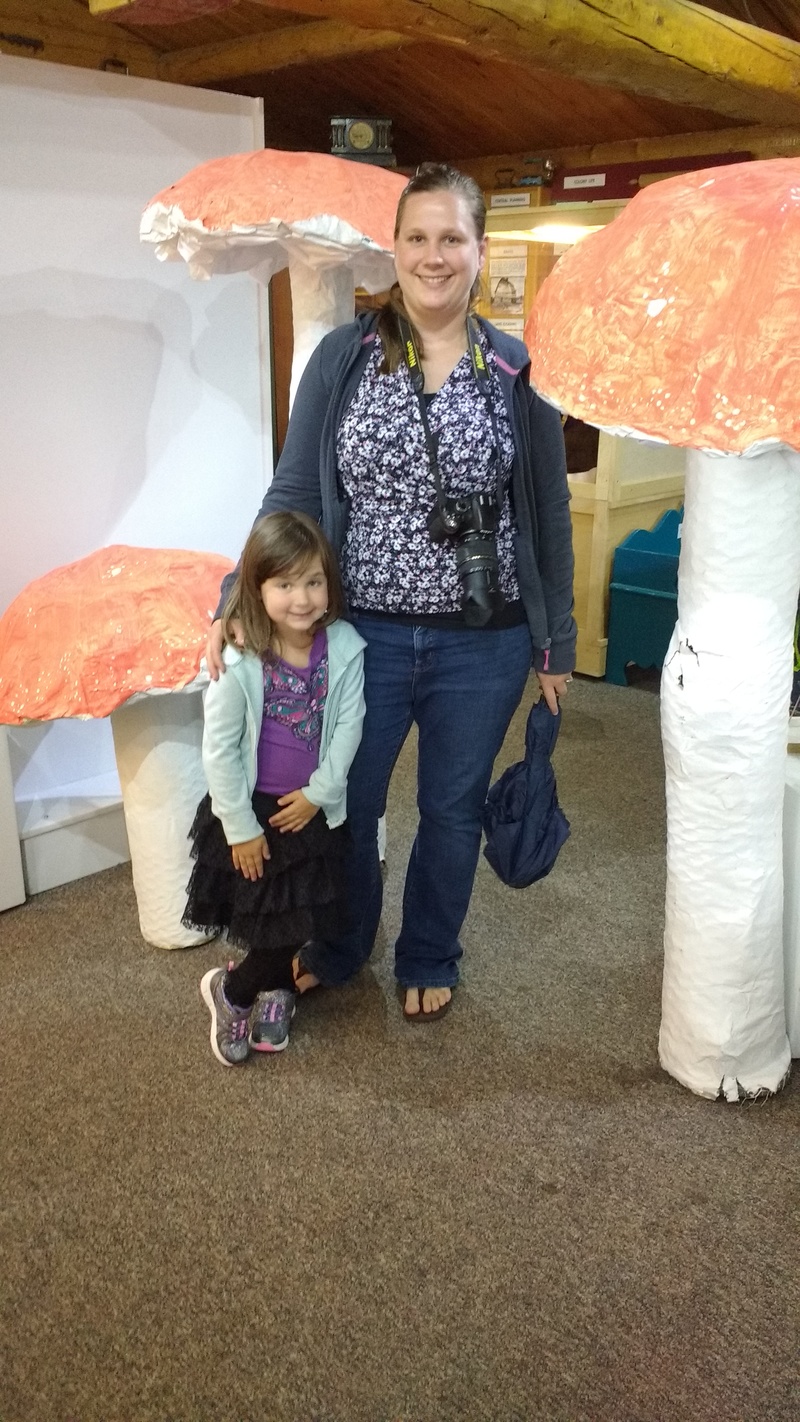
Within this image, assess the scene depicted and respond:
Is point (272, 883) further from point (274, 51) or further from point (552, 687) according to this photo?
point (274, 51)

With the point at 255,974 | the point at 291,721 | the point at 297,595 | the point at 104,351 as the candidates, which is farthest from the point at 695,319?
the point at 104,351

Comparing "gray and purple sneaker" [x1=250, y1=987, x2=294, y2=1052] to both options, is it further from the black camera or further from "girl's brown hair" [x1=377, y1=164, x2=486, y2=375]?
"girl's brown hair" [x1=377, y1=164, x2=486, y2=375]

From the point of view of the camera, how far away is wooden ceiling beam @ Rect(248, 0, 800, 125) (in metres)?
2.43

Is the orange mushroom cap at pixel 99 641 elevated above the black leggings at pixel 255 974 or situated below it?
above

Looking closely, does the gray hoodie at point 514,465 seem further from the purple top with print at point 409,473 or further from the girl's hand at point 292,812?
the girl's hand at point 292,812

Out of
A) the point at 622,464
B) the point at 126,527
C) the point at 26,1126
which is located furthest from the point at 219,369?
the point at 26,1126

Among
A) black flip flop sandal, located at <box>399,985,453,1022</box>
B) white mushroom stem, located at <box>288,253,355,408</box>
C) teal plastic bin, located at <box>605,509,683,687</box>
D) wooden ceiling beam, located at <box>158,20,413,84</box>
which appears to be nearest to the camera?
black flip flop sandal, located at <box>399,985,453,1022</box>

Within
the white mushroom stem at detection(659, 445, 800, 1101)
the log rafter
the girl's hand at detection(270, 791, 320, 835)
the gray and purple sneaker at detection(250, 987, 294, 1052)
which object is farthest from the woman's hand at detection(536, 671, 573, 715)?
the log rafter

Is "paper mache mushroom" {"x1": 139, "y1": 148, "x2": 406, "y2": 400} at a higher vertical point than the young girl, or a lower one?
higher

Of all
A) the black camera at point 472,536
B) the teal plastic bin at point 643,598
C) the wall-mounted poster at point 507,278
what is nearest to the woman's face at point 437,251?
the black camera at point 472,536

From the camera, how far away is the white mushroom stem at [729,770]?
5.11 ft

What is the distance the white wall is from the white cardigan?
1138 mm

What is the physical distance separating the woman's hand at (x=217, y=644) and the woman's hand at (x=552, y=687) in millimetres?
541

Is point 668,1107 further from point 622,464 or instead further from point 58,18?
point 58,18
